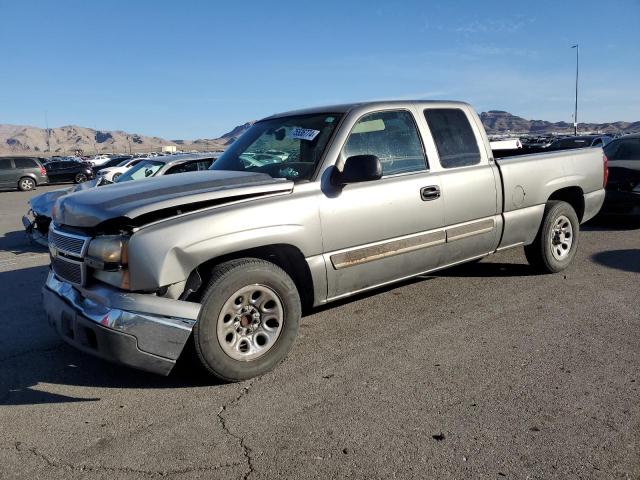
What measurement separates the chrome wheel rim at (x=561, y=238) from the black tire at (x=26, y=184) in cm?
2676

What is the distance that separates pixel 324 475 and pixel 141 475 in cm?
90

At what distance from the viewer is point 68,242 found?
146 inches

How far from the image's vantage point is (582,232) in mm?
8930

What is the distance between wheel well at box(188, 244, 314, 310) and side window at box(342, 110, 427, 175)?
0.93 m

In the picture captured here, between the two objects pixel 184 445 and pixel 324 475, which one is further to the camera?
pixel 184 445

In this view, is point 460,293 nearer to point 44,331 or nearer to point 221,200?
point 221,200

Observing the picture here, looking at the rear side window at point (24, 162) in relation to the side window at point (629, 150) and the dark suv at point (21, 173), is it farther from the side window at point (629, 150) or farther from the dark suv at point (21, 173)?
the side window at point (629, 150)

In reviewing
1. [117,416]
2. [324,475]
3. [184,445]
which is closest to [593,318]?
[324,475]

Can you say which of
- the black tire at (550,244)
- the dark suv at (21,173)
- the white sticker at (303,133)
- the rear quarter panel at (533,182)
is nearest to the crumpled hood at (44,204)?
the white sticker at (303,133)

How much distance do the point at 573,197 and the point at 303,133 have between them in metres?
3.68

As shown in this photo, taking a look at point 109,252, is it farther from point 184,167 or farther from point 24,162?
point 24,162

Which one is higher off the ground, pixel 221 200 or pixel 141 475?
pixel 221 200

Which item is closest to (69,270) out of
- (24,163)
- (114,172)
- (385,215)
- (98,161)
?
(385,215)

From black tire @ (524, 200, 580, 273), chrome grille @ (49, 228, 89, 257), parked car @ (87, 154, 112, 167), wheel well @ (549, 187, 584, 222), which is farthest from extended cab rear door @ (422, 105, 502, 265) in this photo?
parked car @ (87, 154, 112, 167)
